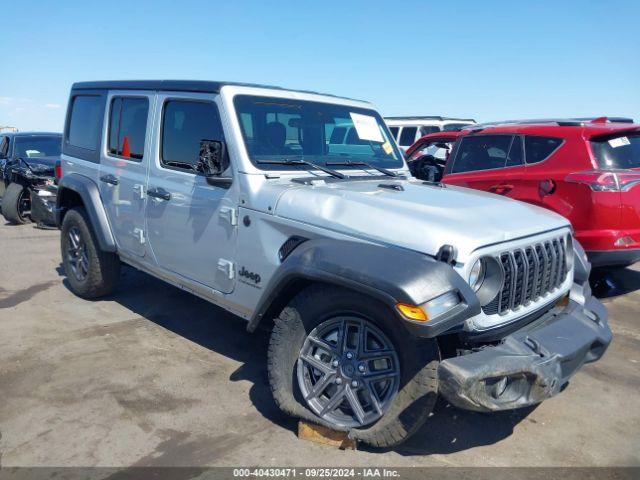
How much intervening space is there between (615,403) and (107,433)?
3262 mm

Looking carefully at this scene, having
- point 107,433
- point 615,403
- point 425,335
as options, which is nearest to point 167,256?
point 107,433

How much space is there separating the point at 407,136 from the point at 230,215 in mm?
12462

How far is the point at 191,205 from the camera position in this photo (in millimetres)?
3854

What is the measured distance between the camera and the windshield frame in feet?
11.9

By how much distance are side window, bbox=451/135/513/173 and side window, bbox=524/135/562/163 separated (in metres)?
0.24

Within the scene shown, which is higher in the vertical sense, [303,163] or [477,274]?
[303,163]

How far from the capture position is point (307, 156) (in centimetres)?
393

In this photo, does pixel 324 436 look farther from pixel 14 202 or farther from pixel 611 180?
pixel 14 202

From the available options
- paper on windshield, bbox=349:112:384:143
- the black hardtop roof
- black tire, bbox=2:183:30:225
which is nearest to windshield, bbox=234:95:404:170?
paper on windshield, bbox=349:112:384:143

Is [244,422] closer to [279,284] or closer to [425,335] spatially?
[279,284]

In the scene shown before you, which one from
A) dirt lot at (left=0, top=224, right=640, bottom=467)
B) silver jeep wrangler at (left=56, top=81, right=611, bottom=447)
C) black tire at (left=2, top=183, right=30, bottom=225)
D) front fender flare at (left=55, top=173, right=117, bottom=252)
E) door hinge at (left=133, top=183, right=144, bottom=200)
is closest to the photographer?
silver jeep wrangler at (left=56, top=81, right=611, bottom=447)

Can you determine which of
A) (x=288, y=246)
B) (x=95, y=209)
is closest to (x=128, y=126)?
(x=95, y=209)

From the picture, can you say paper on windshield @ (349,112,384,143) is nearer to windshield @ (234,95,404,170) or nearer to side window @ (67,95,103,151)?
windshield @ (234,95,404,170)

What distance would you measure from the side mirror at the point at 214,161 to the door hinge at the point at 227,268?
0.51 metres
